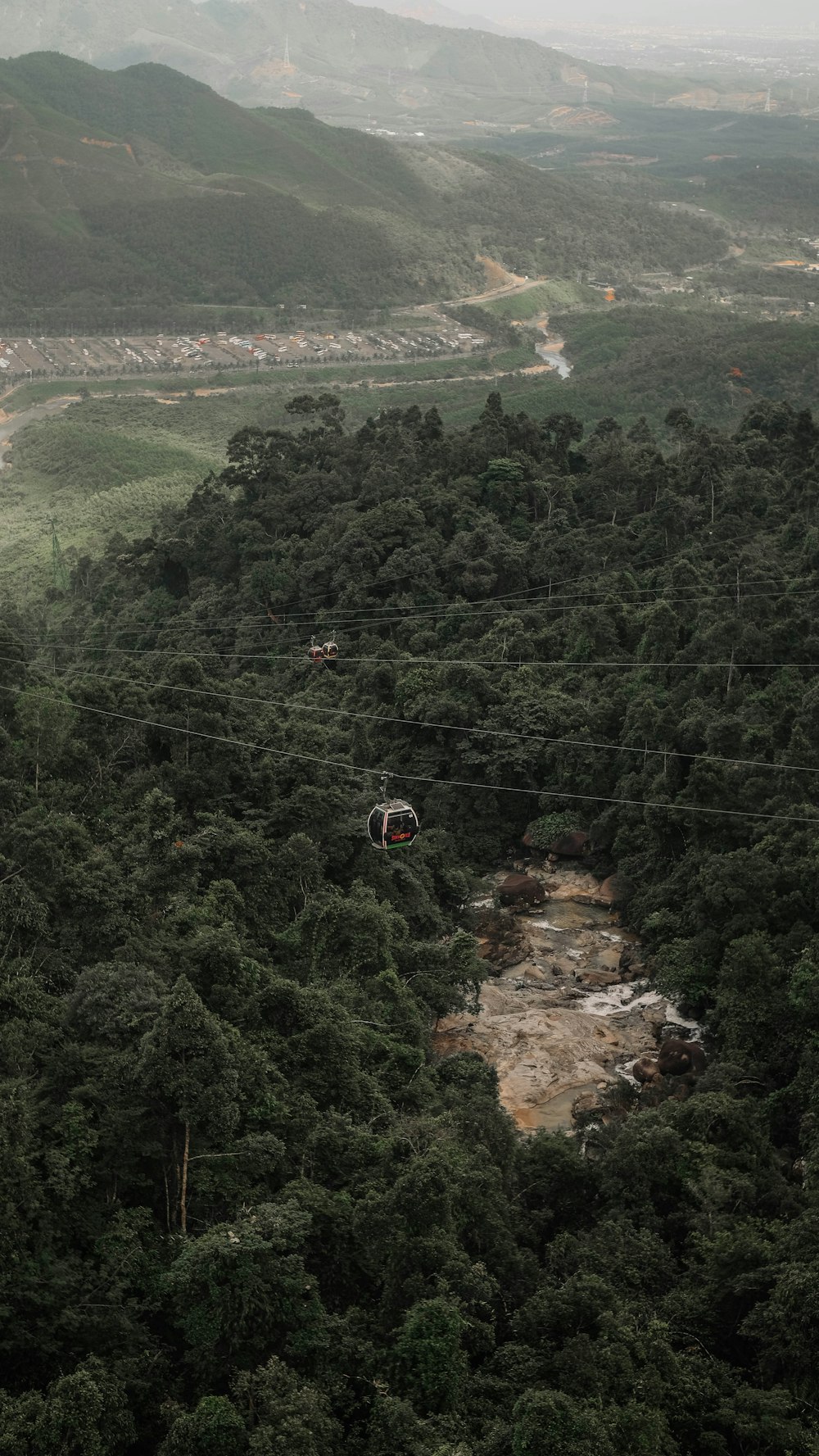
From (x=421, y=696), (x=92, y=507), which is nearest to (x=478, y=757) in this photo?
(x=421, y=696)

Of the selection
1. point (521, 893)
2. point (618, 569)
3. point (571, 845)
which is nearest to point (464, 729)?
point (571, 845)

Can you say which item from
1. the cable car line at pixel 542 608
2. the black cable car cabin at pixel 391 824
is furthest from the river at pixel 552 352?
the black cable car cabin at pixel 391 824

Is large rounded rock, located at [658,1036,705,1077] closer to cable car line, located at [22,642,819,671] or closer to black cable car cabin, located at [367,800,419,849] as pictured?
black cable car cabin, located at [367,800,419,849]

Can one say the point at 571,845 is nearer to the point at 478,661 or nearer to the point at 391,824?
the point at 478,661

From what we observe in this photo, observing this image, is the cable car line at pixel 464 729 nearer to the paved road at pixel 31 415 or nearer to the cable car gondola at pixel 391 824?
the cable car gondola at pixel 391 824

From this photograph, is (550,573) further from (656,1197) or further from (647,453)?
(656,1197)

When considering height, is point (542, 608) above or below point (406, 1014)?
above

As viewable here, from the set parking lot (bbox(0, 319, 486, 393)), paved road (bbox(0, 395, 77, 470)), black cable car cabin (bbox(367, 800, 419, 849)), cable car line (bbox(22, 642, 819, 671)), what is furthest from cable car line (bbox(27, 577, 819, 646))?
parking lot (bbox(0, 319, 486, 393))
